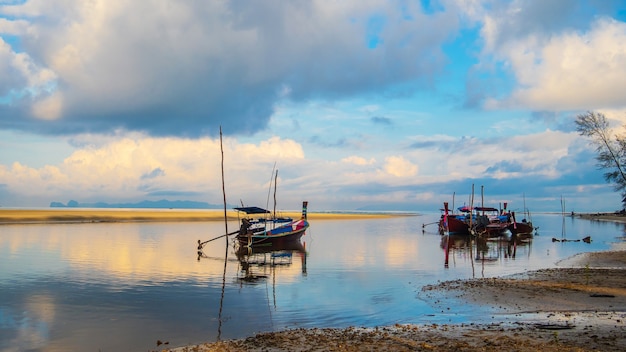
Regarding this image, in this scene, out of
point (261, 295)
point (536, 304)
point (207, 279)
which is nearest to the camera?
point (536, 304)

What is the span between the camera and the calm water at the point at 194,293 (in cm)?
1488

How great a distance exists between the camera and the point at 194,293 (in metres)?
21.8

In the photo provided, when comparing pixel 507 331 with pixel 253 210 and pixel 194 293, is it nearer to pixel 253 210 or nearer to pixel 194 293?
pixel 194 293

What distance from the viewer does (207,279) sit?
26.2m

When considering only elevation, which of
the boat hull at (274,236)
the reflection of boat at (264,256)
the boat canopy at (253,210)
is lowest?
the reflection of boat at (264,256)

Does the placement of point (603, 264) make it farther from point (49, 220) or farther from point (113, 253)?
point (49, 220)

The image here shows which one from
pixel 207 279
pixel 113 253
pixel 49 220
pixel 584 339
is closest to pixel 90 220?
pixel 49 220

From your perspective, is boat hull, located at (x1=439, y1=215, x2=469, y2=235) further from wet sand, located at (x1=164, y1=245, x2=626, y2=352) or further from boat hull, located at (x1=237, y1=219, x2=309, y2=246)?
wet sand, located at (x1=164, y1=245, x2=626, y2=352)

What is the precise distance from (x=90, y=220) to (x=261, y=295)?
7933cm

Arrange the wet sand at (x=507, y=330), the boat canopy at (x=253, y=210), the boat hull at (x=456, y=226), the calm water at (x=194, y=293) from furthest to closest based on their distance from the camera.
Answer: the boat hull at (x=456, y=226) → the boat canopy at (x=253, y=210) → the calm water at (x=194, y=293) → the wet sand at (x=507, y=330)

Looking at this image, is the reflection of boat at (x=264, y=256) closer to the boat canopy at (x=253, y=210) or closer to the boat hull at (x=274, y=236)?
the boat hull at (x=274, y=236)

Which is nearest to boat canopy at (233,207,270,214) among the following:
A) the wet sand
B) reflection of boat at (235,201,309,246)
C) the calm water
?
reflection of boat at (235,201,309,246)

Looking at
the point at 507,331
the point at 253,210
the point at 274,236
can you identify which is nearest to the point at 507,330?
the point at 507,331

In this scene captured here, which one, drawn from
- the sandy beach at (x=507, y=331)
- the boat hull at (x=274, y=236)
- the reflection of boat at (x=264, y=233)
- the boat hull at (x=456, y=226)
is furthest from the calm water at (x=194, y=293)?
the boat hull at (x=456, y=226)
